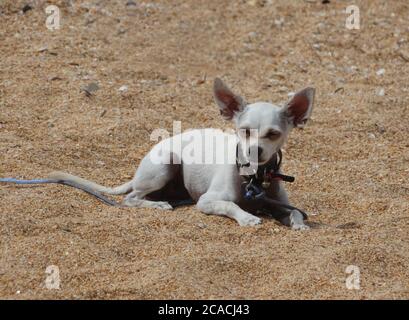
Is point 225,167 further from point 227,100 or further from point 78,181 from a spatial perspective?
point 78,181

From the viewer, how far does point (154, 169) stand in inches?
260

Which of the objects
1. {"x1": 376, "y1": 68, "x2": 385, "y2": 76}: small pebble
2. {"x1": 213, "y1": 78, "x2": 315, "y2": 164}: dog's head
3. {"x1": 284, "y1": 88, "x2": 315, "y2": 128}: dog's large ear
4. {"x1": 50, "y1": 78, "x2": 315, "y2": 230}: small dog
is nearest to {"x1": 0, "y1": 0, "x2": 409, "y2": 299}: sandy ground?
{"x1": 376, "y1": 68, "x2": 385, "y2": 76}: small pebble

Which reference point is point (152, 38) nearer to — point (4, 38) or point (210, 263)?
point (4, 38)

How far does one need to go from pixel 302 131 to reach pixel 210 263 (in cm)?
352

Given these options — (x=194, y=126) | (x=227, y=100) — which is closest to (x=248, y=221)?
(x=227, y=100)

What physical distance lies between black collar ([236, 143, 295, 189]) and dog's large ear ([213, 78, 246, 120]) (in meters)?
0.26

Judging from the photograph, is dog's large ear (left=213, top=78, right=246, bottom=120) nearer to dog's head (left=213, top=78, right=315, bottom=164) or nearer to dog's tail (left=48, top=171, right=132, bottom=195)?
dog's head (left=213, top=78, right=315, bottom=164)

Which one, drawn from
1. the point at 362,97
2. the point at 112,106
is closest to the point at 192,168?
the point at 112,106

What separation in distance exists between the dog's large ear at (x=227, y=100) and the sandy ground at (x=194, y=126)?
0.77 m

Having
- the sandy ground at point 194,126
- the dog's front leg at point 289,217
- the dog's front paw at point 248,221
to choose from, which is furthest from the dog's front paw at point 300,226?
the dog's front paw at point 248,221

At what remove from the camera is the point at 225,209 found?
602 cm

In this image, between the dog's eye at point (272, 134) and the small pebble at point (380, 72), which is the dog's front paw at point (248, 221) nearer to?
the dog's eye at point (272, 134)

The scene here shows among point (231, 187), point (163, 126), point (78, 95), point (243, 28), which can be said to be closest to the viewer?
point (231, 187)

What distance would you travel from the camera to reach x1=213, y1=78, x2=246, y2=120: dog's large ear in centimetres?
605
